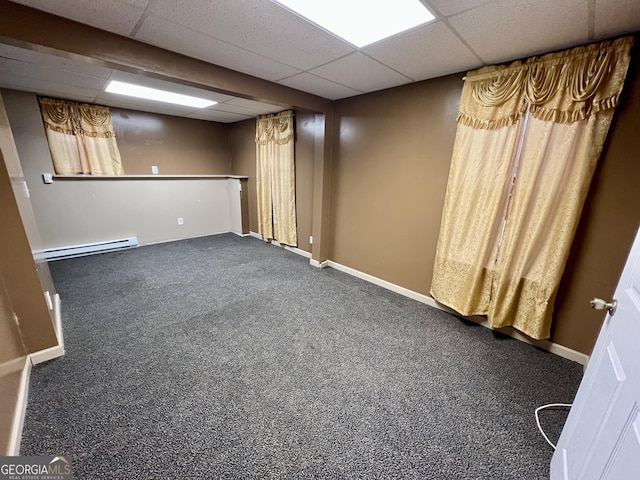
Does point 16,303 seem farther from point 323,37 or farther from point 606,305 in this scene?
point 606,305

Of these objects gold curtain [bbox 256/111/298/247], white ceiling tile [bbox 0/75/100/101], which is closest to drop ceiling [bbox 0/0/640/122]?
white ceiling tile [bbox 0/75/100/101]

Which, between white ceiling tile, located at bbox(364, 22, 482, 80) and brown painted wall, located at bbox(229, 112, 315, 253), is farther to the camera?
brown painted wall, located at bbox(229, 112, 315, 253)

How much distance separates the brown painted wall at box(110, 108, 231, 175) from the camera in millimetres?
3984

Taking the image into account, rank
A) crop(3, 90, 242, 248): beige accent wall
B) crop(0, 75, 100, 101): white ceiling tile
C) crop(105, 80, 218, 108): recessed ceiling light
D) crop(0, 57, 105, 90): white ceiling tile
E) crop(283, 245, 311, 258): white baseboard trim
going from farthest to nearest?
1. crop(283, 245, 311, 258): white baseboard trim
2. crop(3, 90, 242, 248): beige accent wall
3. crop(105, 80, 218, 108): recessed ceiling light
4. crop(0, 75, 100, 101): white ceiling tile
5. crop(0, 57, 105, 90): white ceiling tile

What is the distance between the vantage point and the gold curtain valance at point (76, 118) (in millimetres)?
3270

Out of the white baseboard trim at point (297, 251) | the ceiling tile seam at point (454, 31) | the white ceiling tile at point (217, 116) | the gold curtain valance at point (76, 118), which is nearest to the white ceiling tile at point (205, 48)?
the ceiling tile seam at point (454, 31)

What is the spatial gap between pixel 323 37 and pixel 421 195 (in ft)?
5.30

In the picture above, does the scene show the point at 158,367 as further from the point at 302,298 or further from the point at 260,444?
the point at 302,298

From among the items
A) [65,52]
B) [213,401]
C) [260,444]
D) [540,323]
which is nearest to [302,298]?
[213,401]

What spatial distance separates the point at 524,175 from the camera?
1886 millimetres

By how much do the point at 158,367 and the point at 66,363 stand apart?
628 millimetres

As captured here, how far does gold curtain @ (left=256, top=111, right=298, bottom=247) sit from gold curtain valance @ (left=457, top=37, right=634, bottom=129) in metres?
2.44

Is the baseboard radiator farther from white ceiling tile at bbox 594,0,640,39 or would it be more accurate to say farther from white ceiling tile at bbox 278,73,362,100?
white ceiling tile at bbox 594,0,640,39

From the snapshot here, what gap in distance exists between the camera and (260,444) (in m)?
1.27
